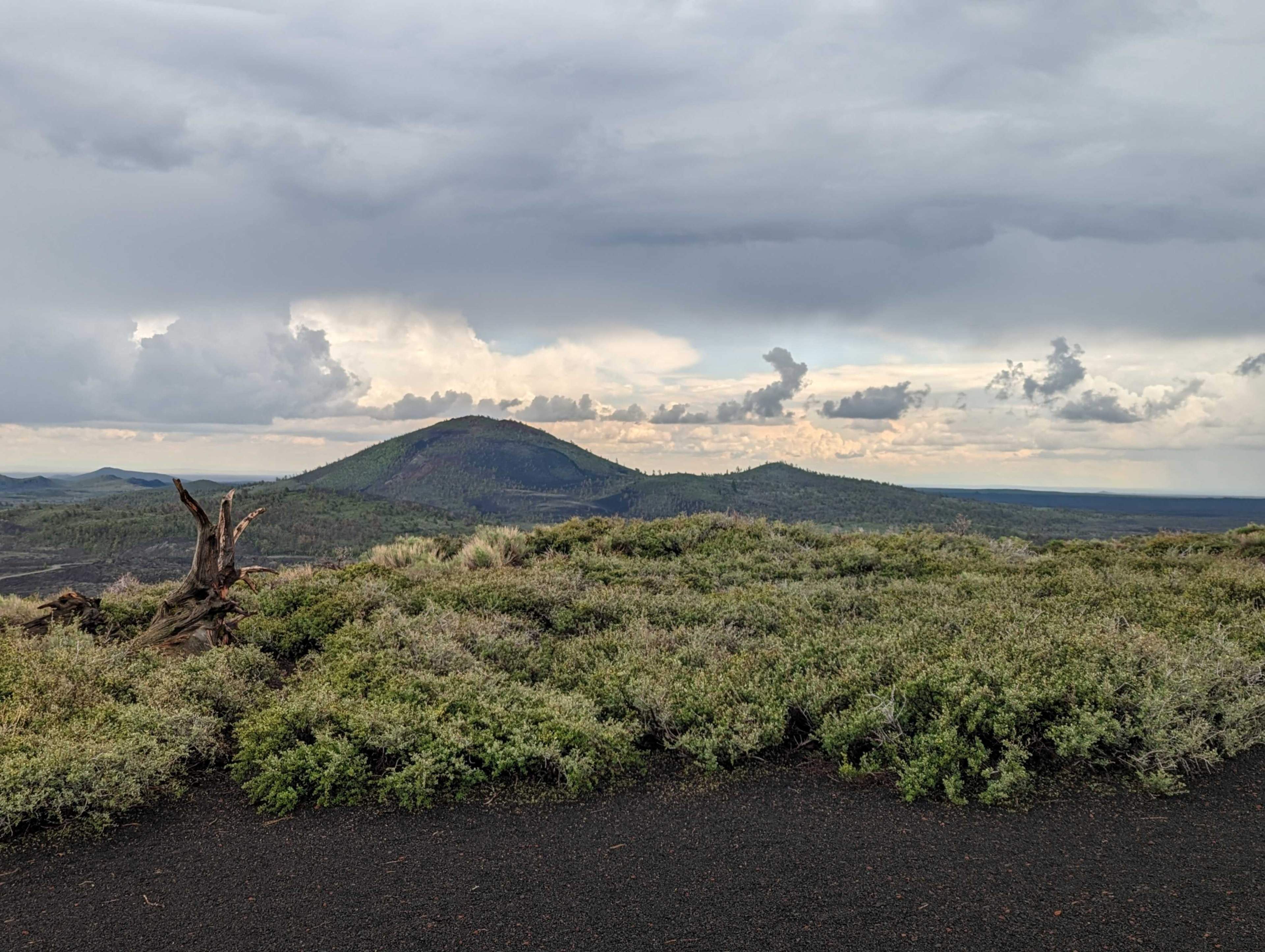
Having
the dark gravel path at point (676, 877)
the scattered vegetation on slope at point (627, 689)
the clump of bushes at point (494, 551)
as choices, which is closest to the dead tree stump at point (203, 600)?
the scattered vegetation on slope at point (627, 689)

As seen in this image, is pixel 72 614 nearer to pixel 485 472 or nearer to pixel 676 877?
pixel 676 877

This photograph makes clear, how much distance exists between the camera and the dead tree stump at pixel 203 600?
33.7 feet

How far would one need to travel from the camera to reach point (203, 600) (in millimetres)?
11023

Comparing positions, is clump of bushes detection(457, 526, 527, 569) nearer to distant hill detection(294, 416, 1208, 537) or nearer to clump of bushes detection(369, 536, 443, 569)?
clump of bushes detection(369, 536, 443, 569)

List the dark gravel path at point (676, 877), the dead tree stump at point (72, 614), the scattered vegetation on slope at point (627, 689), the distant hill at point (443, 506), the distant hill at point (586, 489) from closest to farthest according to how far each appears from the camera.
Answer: the dark gravel path at point (676, 877) → the scattered vegetation on slope at point (627, 689) → the dead tree stump at point (72, 614) → the distant hill at point (443, 506) → the distant hill at point (586, 489)

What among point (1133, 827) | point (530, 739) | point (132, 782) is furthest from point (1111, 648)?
point (132, 782)

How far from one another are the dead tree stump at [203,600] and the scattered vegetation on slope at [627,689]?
1.40ft

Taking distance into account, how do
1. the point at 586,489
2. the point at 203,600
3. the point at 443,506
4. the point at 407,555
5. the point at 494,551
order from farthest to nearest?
1. the point at 586,489
2. the point at 443,506
3. the point at 407,555
4. the point at 494,551
5. the point at 203,600

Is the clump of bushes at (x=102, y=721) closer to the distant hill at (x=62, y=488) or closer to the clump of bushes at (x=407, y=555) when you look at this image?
the clump of bushes at (x=407, y=555)

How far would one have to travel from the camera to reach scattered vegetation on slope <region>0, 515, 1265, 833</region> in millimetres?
6453

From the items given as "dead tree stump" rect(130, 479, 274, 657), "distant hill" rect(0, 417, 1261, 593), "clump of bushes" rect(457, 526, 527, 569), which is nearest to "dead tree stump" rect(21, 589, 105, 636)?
"dead tree stump" rect(130, 479, 274, 657)

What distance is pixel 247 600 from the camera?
40.9 feet

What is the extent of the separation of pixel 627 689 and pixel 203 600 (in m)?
6.79

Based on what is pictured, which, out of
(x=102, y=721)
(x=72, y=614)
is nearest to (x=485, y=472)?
(x=72, y=614)
